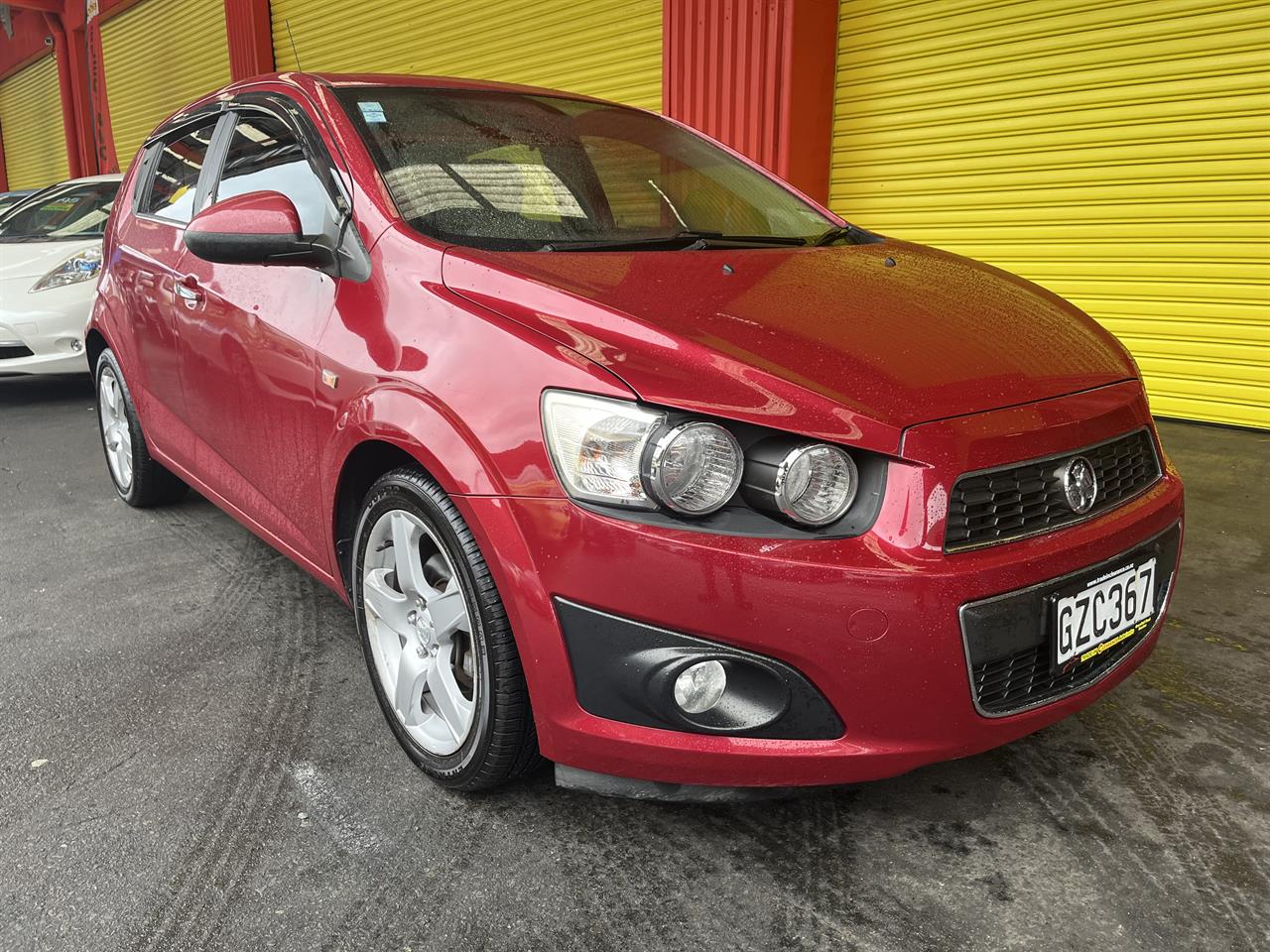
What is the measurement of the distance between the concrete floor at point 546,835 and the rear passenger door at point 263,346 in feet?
1.54

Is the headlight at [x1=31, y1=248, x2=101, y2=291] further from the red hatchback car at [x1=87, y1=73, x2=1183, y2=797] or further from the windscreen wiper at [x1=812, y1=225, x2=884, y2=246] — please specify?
→ the windscreen wiper at [x1=812, y1=225, x2=884, y2=246]

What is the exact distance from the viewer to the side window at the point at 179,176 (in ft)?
10.0

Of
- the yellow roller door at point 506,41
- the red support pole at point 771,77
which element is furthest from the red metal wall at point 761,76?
the yellow roller door at point 506,41

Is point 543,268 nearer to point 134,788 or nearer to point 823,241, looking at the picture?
point 823,241

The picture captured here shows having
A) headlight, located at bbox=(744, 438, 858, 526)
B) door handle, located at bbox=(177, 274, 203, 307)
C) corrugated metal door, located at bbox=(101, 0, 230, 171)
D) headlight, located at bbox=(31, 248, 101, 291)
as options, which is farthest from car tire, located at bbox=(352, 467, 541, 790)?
corrugated metal door, located at bbox=(101, 0, 230, 171)

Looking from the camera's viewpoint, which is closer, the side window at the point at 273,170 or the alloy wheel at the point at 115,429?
the side window at the point at 273,170

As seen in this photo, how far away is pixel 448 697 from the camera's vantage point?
6.36ft

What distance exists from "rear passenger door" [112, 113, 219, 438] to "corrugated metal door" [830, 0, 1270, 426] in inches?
160

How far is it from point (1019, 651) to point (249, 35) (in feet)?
39.8

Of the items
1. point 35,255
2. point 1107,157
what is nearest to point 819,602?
point 1107,157

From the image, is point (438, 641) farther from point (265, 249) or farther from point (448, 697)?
point (265, 249)

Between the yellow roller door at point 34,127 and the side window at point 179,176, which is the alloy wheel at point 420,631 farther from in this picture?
the yellow roller door at point 34,127

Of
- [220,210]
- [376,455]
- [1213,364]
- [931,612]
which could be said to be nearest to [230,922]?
[376,455]

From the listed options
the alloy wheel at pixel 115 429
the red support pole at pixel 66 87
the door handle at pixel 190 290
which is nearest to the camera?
the door handle at pixel 190 290
